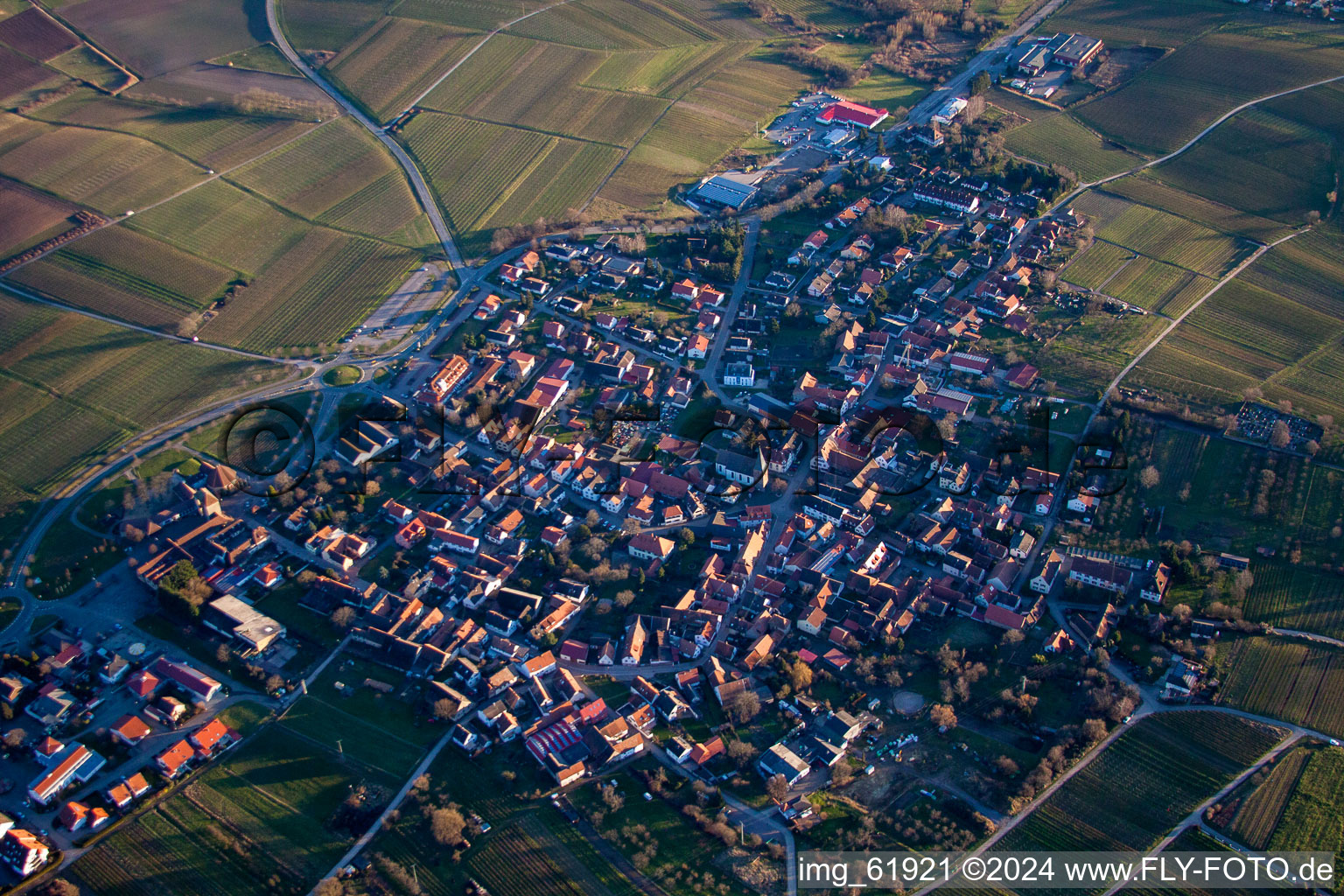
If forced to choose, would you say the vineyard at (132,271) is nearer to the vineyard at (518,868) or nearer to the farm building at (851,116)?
the vineyard at (518,868)

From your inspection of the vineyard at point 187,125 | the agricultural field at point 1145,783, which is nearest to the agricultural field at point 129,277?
the vineyard at point 187,125

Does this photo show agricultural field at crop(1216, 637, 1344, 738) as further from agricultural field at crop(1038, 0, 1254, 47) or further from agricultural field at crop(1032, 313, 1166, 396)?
agricultural field at crop(1038, 0, 1254, 47)

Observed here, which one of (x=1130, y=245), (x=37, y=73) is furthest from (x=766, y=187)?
(x=37, y=73)

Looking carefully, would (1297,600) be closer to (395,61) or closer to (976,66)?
(976,66)

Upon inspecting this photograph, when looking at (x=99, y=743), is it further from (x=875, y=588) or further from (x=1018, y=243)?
(x=1018, y=243)

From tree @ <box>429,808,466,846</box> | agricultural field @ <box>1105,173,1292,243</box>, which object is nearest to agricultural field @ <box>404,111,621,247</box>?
agricultural field @ <box>1105,173,1292,243</box>
